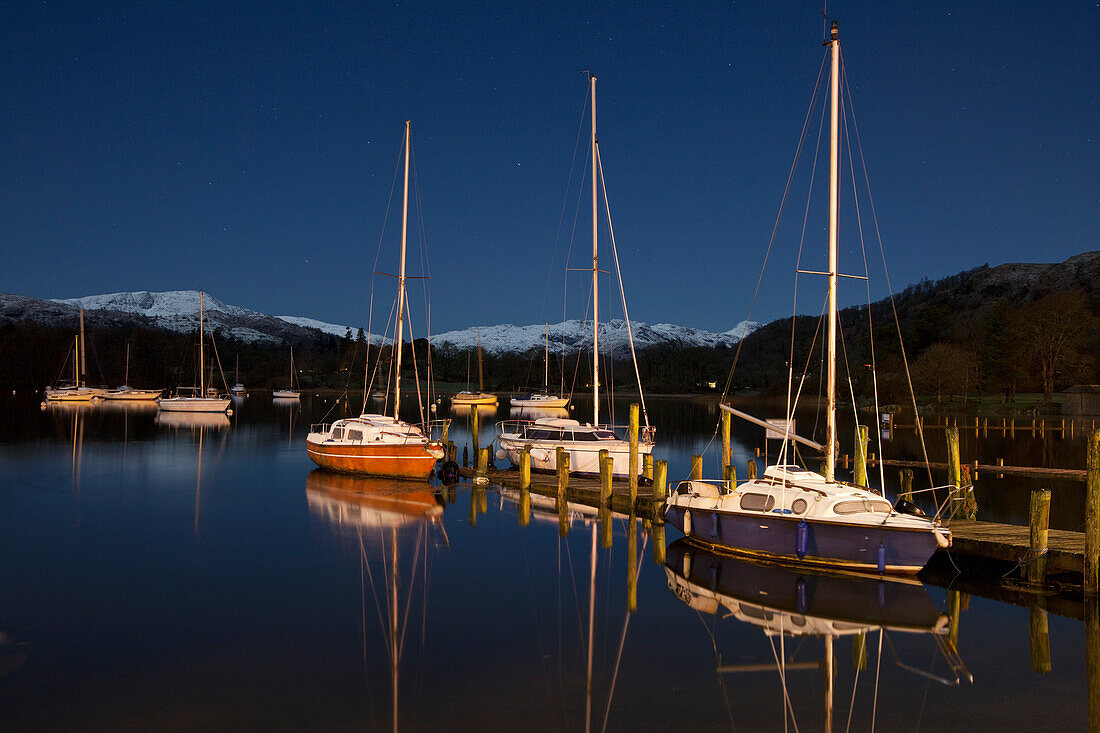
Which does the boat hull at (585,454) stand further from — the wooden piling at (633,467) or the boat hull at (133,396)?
the boat hull at (133,396)

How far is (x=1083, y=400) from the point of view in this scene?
66062 millimetres

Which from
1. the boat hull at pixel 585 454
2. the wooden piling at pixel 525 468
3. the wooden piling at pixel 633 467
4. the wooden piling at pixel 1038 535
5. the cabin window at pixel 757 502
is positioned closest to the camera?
the wooden piling at pixel 1038 535

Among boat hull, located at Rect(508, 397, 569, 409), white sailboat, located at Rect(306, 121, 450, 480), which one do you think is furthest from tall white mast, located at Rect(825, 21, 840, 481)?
boat hull, located at Rect(508, 397, 569, 409)

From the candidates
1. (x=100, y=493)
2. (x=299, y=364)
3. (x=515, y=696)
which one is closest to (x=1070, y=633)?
(x=515, y=696)

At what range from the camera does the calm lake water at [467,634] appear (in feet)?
36.0

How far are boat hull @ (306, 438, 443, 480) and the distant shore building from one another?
60883mm

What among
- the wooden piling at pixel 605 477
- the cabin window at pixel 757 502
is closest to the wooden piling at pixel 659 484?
the wooden piling at pixel 605 477

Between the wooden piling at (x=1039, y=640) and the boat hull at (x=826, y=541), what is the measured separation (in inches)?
90.1

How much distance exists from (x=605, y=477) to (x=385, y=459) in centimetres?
1105

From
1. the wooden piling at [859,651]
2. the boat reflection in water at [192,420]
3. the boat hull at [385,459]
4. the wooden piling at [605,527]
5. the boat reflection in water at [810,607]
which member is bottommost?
the wooden piling at [859,651]

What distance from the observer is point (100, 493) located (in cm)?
3014

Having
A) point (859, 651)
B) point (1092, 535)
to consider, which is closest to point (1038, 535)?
point (1092, 535)

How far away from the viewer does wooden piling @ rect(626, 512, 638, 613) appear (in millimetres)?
16688

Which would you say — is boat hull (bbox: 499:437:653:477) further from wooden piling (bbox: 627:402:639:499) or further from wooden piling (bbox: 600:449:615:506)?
wooden piling (bbox: 600:449:615:506)
